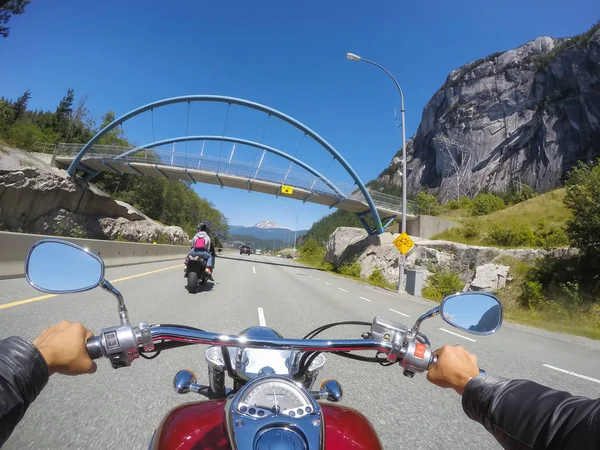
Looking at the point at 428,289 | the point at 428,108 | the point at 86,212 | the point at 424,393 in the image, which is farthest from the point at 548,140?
the point at 424,393

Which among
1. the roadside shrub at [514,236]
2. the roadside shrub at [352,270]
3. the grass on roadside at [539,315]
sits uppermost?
the roadside shrub at [514,236]

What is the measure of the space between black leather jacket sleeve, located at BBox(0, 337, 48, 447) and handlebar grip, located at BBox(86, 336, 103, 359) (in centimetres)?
15

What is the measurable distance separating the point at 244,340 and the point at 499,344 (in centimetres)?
710

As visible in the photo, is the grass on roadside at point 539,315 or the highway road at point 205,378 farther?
the grass on roadside at point 539,315

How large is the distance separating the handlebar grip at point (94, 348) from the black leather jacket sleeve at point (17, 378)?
15 centimetres

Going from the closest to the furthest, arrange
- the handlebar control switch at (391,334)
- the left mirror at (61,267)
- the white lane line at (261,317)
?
the handlebar control switch at (391,334) < the left mirror at (61,267) < the white lane line at (261,317)

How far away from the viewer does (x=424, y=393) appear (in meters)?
3.83

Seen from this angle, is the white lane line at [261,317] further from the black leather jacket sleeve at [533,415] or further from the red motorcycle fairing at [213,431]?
the black leather jacket sleeve at [533,415]

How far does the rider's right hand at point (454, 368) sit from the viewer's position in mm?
1423

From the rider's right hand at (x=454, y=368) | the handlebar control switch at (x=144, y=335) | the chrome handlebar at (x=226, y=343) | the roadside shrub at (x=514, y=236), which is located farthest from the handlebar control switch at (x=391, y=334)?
the roadside shrub at (x=514, y=236)

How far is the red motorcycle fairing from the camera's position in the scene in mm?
1196

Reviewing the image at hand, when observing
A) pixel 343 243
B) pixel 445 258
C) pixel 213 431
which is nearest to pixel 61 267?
pixel 213 431

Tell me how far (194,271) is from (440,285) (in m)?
13.4

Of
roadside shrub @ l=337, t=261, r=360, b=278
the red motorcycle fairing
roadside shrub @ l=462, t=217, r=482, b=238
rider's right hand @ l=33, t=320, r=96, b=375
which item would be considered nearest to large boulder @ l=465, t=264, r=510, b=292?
roadside shrub @ l=462, t=217, r=482, b=238
